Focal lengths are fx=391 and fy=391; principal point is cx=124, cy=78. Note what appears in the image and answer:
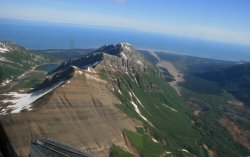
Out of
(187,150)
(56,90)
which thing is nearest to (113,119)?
(56,90)

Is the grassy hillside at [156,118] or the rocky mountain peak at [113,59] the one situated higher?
the rocky mountain peak at [113,59]

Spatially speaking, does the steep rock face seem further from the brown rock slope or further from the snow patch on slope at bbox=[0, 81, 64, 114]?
the snow patch on slope at bbox=[0, 81, 64, 114]

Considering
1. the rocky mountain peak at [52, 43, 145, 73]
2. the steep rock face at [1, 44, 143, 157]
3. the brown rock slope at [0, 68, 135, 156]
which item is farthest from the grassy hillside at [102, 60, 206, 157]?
the brown rock slope at [0, 68, 135, 156]

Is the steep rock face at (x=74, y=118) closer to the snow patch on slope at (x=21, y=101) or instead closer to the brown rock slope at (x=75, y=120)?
the brown rock slope at (x=75, y=120)

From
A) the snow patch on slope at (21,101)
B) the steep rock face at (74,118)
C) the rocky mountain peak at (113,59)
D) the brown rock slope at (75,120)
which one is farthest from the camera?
the rocky mountain peak at (113,59)

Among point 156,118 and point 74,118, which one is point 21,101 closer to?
point 74,118

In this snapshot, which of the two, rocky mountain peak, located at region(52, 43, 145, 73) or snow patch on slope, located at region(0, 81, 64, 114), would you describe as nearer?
snow patch on slope, located at region(0, 81, 64, 114)

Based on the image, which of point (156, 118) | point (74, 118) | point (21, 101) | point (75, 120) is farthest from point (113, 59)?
point (75, 120)

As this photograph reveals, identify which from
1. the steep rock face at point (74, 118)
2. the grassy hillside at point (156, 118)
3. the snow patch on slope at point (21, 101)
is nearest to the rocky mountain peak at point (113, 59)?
the grassy hillside at point (156, 118)

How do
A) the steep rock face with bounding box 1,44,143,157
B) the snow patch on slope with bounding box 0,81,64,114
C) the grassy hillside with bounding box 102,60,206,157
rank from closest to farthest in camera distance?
the steep rock face with bounding box 1,44,143,157 → the snow patch on slope with bounding box 0,81,64,114 → the grassy hillside with bounding box 102,60,206,157
